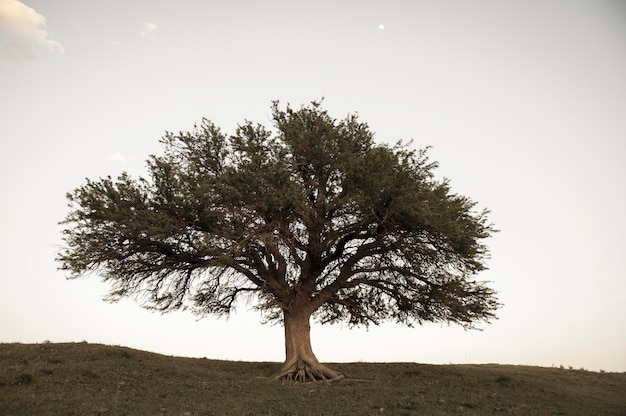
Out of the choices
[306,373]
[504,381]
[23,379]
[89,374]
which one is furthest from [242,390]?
[504,381]

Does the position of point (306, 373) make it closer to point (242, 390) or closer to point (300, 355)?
point (300, 355)

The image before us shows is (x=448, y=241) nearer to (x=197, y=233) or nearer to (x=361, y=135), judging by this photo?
(x=361, y=135)

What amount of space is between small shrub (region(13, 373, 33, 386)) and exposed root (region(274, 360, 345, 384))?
971 cm

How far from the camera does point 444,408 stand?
55.2ft

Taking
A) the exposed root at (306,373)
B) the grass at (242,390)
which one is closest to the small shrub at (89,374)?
the grass at (242,390)

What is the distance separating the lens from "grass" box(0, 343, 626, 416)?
15.2m

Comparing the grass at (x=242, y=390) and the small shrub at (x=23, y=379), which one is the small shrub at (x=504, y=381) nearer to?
the grass at (x=242, y=390)

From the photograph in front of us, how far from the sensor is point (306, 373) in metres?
23.2

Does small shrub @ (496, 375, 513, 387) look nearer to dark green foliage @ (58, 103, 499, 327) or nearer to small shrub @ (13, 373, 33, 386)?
dark green foliage @ (58, 103, 499, 327)

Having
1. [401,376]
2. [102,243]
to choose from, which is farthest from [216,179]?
[401,376]

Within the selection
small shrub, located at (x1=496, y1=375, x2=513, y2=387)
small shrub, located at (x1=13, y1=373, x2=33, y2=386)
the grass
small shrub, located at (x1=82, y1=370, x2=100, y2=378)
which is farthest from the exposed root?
small shrub, located at (x1=13, y1=373, x2=33, y2=386)

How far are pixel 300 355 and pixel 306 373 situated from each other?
0.85m

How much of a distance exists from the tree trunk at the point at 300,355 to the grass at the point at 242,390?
1291 millimetres

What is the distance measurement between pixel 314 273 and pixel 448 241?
21.6 feet
